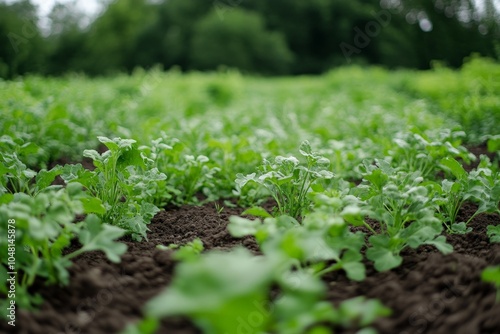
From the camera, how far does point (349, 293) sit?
1.69 metres

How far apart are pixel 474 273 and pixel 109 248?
1.41 metres

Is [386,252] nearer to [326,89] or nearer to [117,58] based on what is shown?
[326,89]

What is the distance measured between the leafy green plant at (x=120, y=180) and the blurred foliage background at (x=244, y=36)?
16586 mm

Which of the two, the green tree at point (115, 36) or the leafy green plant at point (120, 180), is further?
the green tree at point (115, 36)

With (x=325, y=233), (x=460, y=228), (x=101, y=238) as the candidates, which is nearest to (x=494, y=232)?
(x=460, y=228)

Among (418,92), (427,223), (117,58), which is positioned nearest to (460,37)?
(418,92)

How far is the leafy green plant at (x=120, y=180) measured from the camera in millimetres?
2229

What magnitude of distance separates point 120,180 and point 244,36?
29.0m

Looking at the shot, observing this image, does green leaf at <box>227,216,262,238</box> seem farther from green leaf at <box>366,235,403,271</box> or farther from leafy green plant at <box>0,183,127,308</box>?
green leaf at <box>366,235,403,271</box>

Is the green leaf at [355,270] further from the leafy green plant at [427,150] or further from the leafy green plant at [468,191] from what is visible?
the leafy green plant at [427,150]

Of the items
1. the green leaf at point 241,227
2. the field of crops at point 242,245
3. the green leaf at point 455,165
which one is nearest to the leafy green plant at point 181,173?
the field of crops at point 242,245

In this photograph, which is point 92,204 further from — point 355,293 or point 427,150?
point 427,150

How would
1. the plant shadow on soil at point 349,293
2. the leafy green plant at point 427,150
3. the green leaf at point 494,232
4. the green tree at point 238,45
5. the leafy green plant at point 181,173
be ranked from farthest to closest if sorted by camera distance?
the green tree at point 238,45
the leafy green plant at point 181,173
the leafy green plant at point 427,150
the green leaf at point 494,232
the plant shadow on soil at point 349,293

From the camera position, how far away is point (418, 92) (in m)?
9.44
